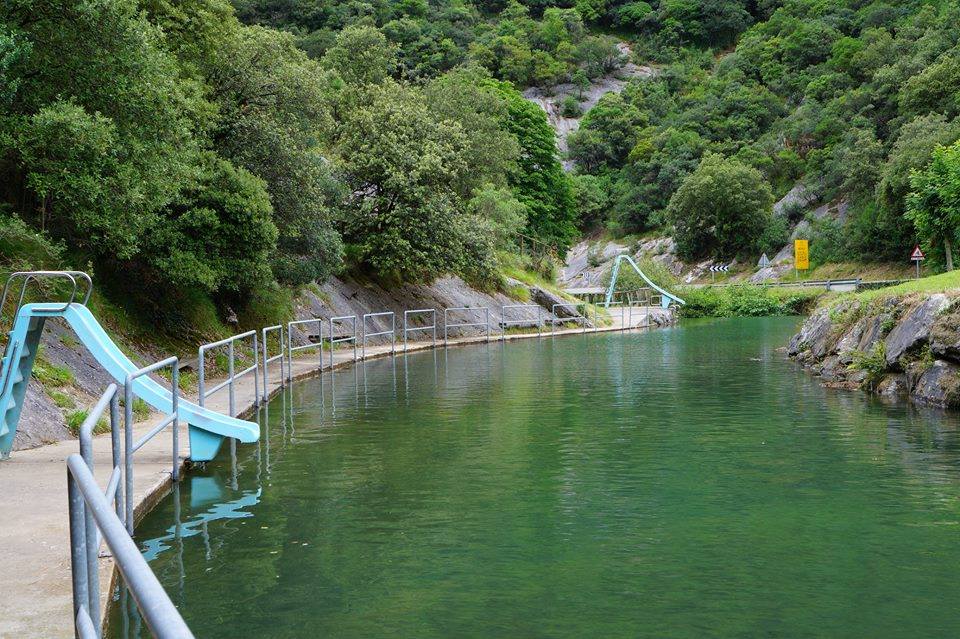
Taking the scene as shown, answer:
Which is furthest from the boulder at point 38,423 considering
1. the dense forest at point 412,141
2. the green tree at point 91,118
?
the green tree at point 91,118

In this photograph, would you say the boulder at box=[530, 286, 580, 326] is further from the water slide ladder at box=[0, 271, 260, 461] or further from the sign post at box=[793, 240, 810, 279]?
the water slide ladder at box=[0, 271, 260, 461]

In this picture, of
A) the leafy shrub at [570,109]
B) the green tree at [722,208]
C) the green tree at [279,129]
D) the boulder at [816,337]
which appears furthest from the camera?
the leafy shrub at [570,109]

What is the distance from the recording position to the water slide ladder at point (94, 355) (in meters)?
8.71

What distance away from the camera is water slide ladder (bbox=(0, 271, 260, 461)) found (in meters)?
8.71

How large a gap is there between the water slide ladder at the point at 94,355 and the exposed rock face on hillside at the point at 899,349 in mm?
10299

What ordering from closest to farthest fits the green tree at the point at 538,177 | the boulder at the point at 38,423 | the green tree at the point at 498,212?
the boulder at the point at 38,423, the green tree at the point at 498,212, the green tree at the point at 538,177

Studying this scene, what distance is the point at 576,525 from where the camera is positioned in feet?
24.4

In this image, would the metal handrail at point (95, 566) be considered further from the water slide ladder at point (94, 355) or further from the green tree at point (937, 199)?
the green tree at point (937, 199)

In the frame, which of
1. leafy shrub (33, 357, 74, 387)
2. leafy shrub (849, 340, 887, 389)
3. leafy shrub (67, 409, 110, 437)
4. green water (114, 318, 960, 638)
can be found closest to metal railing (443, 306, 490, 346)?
leafy shrub (849, 340, 887, 389)

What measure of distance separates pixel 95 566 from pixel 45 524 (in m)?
4.00

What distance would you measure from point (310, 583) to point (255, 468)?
4.25m

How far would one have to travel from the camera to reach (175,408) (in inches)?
356

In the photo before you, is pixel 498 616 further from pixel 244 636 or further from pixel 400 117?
pixel 400 117

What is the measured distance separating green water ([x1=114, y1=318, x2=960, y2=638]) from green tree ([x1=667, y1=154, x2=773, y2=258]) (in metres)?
70.1
